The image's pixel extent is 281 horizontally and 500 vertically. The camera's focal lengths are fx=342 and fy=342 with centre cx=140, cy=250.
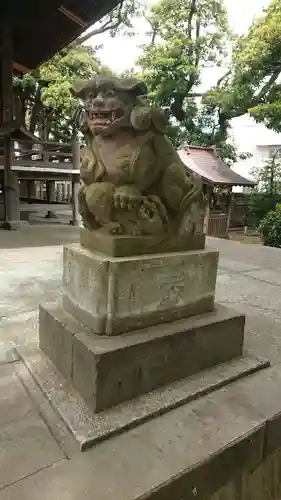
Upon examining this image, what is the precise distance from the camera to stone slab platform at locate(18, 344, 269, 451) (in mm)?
1395

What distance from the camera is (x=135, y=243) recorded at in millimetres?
1686

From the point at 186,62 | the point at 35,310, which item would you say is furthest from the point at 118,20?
the point at 35,310

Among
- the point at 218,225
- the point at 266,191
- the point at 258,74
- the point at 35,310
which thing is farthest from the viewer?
the point at 266,191

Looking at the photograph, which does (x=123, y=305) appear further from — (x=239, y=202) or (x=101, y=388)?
(x=239, y=202)

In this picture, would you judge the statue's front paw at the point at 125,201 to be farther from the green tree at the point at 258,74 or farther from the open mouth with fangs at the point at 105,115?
the green tree at the point at 258,74

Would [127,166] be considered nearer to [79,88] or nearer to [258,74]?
[79,88]

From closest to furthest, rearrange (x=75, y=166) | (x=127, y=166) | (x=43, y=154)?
(x=127, y=166) → (x=43, y=154) → (x=75, y=166)

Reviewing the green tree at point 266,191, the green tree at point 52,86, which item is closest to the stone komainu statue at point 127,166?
the green tree at point 52,86

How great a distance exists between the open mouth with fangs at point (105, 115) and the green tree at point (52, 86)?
22.5 feet

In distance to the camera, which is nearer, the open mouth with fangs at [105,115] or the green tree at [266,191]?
the open mouth with fangs at [105,115]

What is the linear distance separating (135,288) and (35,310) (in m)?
1.39

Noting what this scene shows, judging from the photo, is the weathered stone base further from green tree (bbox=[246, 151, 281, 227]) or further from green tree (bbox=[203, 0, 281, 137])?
green tree (bbox=[246, 151, 281, 227])

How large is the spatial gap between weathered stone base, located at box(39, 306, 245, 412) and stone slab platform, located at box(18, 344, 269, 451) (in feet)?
0.12

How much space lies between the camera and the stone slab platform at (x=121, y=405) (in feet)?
4.58
